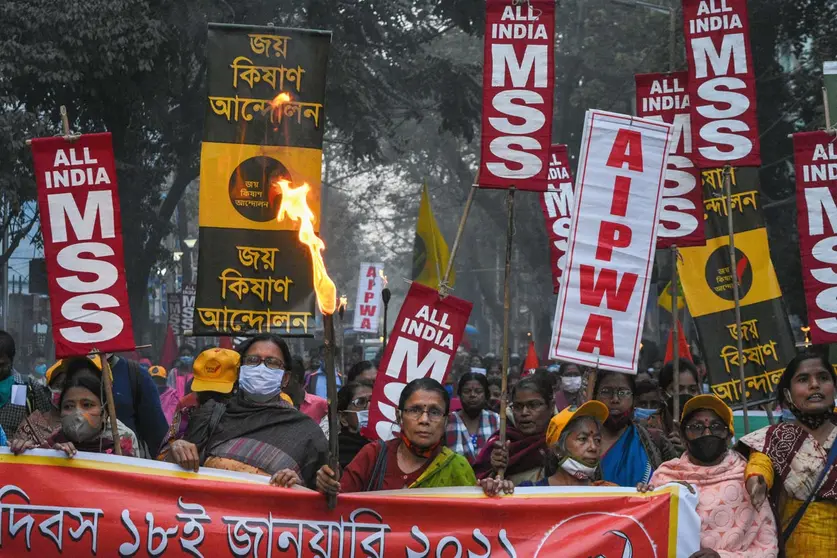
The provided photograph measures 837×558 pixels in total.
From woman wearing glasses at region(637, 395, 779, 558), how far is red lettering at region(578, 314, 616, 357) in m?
1.19

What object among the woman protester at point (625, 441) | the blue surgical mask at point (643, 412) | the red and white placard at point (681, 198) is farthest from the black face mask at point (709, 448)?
the blue surgical mask at point (643, 412)

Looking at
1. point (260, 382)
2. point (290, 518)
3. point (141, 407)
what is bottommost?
point (290, 518)

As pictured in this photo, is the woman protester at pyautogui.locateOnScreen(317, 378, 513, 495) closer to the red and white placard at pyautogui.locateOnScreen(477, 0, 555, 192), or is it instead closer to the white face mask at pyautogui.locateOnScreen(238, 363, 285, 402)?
the white face mask at pyautogui.locateOnScreen(238, 363, 285, 402)

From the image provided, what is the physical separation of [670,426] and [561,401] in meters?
4.70

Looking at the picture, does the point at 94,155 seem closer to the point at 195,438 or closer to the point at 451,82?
the point at 195,438

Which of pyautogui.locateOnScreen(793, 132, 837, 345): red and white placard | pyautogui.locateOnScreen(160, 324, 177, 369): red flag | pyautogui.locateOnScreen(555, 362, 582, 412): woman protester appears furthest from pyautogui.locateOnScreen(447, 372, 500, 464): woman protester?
pyautogui.locateOnScreen(160, 324, 177, 369): red flag

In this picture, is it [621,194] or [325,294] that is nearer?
[325,294]

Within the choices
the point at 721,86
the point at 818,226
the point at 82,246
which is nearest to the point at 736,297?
the point at 818,226

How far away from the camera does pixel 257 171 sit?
8023mm

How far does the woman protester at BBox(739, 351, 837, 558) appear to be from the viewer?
17.1 ft

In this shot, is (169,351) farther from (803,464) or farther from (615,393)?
(803,464)

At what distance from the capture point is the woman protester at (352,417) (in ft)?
24.5

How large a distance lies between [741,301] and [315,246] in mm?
6771

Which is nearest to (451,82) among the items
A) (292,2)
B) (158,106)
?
(292,2)
